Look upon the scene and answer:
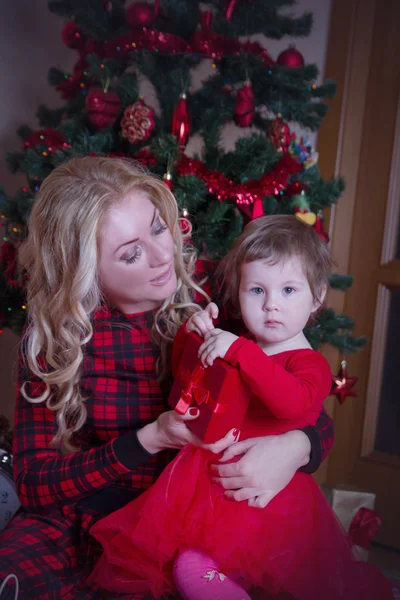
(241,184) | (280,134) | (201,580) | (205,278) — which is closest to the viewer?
(201,580)

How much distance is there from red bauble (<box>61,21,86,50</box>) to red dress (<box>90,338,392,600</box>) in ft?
4.56

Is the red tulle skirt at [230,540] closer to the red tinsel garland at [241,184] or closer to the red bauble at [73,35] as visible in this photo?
the red tinsel garland at [241,184]

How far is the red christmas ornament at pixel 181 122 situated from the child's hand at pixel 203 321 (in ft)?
2.42

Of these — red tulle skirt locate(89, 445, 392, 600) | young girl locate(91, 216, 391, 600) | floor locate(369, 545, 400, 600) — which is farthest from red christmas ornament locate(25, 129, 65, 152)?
floor locate(369, 545, 400, 600)

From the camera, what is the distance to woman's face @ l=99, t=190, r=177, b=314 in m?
1.21

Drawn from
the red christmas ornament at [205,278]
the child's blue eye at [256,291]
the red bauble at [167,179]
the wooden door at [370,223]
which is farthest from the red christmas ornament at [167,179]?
the wooden door at [370,223]

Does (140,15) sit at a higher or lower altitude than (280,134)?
higher

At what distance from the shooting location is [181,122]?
175 cm

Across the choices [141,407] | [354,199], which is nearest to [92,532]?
[141,407]

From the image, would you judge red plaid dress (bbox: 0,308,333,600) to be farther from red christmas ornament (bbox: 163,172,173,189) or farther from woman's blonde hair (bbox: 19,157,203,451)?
red christmas ornament (bbox: 163,172,173,189)

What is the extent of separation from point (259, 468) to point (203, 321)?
0.32 metres

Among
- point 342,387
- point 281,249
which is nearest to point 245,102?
point 281,249

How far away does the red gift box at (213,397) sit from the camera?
1.06 meters

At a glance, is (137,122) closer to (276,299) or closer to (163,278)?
(163,278)
